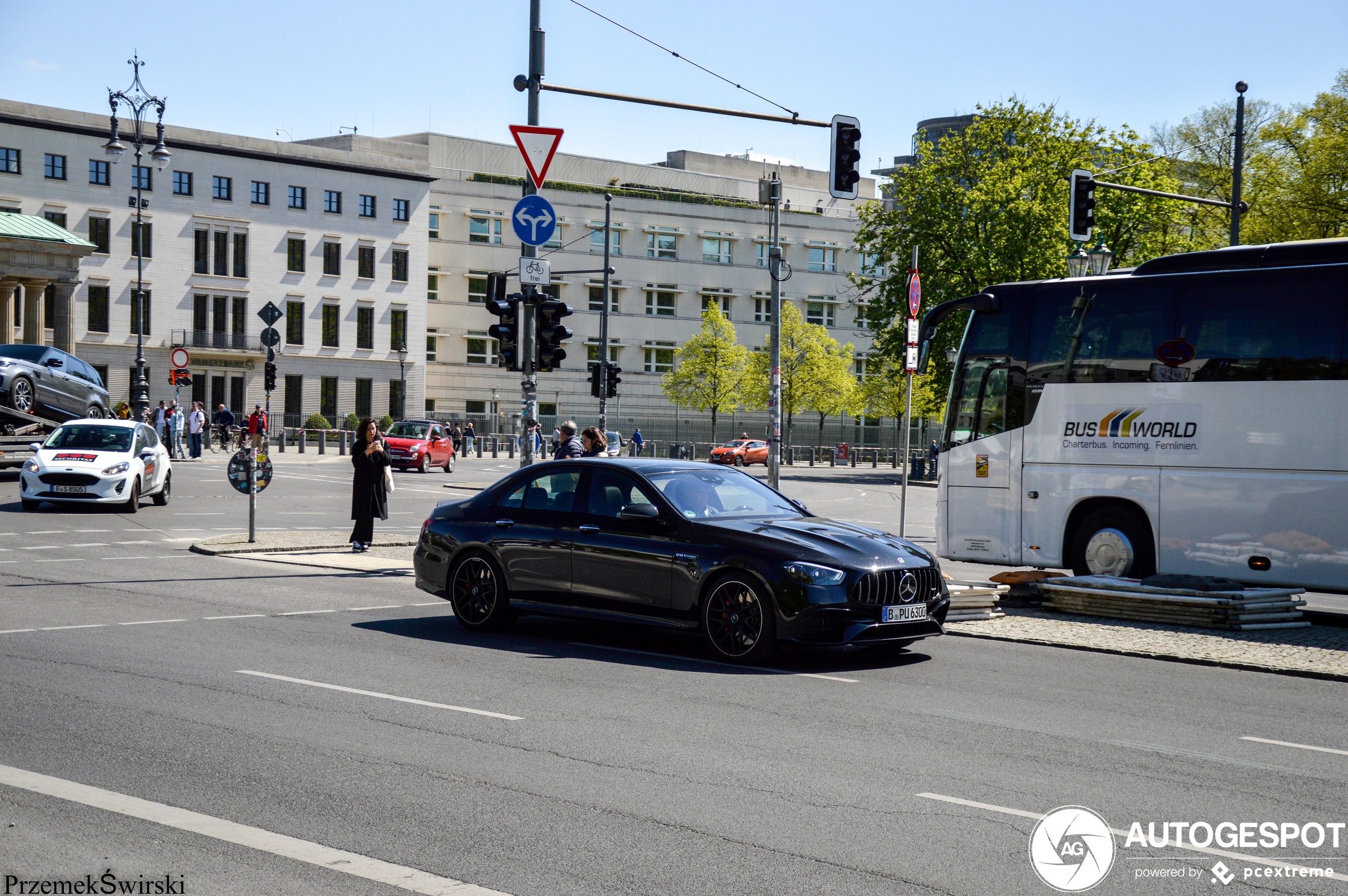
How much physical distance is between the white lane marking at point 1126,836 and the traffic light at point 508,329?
12.1 m

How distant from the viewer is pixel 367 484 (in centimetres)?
1873

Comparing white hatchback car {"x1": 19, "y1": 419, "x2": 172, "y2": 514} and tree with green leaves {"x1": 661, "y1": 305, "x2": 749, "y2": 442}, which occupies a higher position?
tree with green leaves {"x1": 661, "y1": 305, "x2": 749, "y2": 442}

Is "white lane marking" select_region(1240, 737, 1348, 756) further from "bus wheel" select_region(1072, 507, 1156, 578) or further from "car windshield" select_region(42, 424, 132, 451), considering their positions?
"car windshield" select_region(42, 424, 132, 451)

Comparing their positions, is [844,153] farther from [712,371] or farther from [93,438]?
[712,371]

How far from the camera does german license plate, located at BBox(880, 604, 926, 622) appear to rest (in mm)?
10258

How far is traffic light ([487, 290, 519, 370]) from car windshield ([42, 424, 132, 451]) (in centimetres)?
1079

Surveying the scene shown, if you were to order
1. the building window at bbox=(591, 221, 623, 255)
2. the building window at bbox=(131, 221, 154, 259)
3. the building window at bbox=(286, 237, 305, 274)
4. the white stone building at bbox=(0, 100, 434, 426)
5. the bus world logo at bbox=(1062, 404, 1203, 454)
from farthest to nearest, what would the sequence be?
the building window at bbox=(591, 221, 623, 255)
the building window at bbox=(286, 237, 305, 274)
the building window at bbox=(131, 221, 154, 259)
the white stone building at bbox=(0, 100, 434, 426)
the bus world logo at bbox=(1062, 404, 1203, 454)

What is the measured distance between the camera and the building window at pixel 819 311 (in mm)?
98062

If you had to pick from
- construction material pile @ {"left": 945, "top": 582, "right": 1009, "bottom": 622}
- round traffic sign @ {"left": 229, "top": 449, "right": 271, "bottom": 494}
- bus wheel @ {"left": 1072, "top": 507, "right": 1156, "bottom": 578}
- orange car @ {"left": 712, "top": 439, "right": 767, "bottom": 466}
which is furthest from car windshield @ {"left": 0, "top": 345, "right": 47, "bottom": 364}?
orange car @ {"left": 712, "top": 439, "right": 767, "bottom": 466}

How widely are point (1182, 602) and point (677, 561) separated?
5555 mm

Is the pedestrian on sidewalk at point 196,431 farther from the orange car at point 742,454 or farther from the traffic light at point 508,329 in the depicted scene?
the traffic light at point 508,329

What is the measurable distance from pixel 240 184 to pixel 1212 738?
251 ft

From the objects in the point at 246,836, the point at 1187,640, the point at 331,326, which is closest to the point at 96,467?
the point at 1187,640

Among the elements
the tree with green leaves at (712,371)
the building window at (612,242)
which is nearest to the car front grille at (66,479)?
the tree with green leaves at (712,371)
